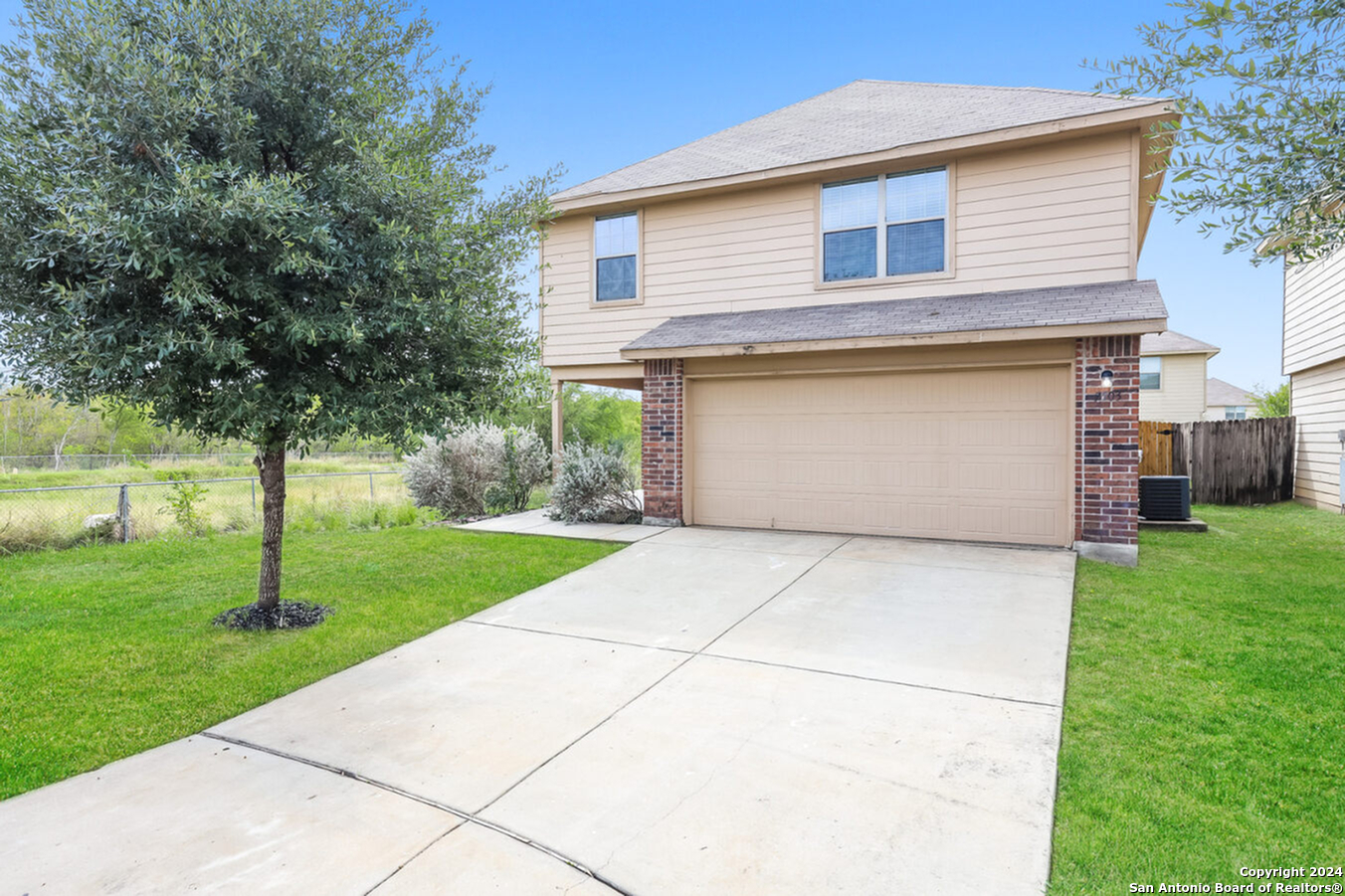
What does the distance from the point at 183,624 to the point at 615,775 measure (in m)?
4.27

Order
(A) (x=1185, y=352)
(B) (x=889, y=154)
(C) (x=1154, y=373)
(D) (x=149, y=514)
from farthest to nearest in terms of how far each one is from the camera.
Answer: (C) (x=1154, y=373) < (A) (x=1185, y=352) < (D) (x=149, y=514) < (B) (x=889, y=154)

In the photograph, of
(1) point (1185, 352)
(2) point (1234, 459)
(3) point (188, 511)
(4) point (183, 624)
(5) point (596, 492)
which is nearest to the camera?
(4) point (183, 624)

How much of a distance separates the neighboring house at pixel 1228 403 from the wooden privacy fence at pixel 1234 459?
21014 mm

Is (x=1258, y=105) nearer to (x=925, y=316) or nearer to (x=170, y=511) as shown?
(x=925, y=316)

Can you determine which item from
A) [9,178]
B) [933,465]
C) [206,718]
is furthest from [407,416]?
[933,465]

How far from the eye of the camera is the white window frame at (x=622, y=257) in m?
10.9

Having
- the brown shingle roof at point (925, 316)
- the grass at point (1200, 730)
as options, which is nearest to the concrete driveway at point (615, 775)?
the grass at point (1200, 730)

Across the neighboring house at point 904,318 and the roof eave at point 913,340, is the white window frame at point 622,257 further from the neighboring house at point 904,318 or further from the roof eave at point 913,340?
the roof eave at point 913,340

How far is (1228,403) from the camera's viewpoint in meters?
30.7

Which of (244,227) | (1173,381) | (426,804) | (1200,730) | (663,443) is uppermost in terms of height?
(1173,381)

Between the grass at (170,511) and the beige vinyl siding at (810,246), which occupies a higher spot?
the beige vinyl siding at (810,246)

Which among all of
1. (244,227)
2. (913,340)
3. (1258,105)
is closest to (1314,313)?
(913,340)

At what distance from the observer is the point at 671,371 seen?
374 inches

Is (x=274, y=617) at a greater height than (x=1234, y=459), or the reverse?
(x=1234, y=459)
